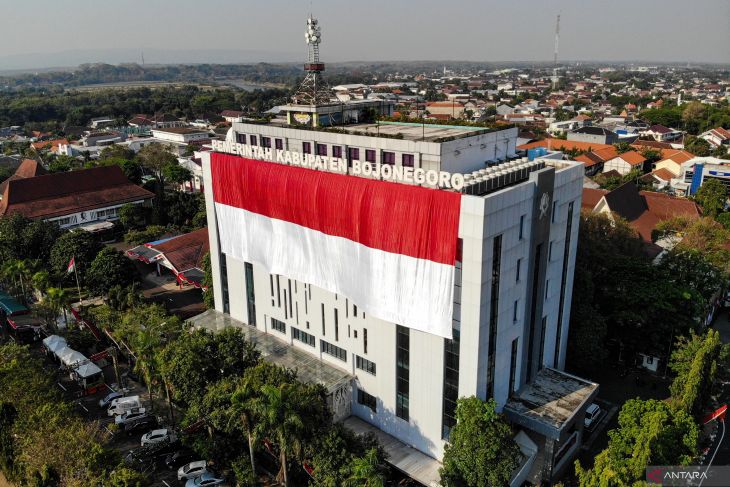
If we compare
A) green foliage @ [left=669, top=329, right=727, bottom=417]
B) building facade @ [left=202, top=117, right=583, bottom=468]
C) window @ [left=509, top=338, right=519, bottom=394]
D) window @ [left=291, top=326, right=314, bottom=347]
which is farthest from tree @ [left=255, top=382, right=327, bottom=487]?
green foliage @ [left=669, top=329, right=727, bottom=417]

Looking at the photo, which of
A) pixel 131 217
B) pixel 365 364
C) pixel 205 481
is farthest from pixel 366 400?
pixel 131 217

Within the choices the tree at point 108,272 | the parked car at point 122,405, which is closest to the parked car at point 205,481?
the parked car at point 122,405

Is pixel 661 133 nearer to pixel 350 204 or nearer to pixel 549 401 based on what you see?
pixel 549 401

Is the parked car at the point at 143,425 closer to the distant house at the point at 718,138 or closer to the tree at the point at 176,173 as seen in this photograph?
the tree at the point at 176,173

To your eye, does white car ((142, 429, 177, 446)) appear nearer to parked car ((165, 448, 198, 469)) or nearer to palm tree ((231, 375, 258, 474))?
parked car ((165, 448, 198, 469))

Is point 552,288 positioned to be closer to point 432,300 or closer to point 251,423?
point 432,300
